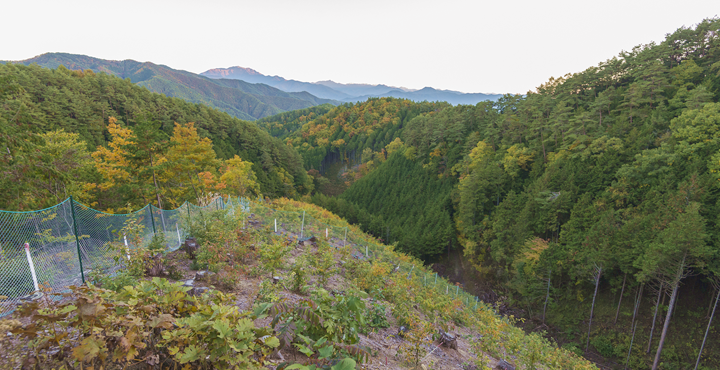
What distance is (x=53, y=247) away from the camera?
5.02 metres

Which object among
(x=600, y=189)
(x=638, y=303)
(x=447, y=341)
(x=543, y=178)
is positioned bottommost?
(x=638, y=303)

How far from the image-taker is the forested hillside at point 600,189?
1992cm

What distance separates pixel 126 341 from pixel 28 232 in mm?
4763

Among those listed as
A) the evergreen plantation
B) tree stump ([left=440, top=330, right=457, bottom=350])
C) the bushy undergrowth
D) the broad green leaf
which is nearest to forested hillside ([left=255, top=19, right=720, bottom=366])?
the evergreen plantation

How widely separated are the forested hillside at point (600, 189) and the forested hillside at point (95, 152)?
3042 cm

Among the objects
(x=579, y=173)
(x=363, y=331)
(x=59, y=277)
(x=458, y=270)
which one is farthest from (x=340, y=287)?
(x=458, y=270)

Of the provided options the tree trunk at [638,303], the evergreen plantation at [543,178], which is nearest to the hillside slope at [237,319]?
the evergreen plantation at [543,178]

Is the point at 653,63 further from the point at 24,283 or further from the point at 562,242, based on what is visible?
the point at 24,283

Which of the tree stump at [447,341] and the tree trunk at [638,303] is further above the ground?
the tree stump at [447,341]

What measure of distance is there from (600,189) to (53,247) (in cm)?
3729

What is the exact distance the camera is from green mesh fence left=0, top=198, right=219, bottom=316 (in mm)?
4348

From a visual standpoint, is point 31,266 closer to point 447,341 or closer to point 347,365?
point 347,365

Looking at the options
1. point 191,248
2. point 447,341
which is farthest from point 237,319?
point 191,248

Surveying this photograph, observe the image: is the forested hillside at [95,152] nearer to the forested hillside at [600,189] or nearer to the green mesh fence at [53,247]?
the green mesh fence at [53,247]
